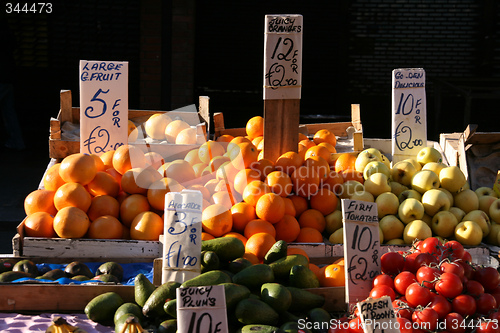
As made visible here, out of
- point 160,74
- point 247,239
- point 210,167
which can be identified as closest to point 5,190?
A: point 160,74

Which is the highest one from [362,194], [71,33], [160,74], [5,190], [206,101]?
[71,33]

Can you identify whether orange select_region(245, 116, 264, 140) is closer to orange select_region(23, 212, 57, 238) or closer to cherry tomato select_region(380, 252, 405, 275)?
orange select_region(23, 212, 57, 238)

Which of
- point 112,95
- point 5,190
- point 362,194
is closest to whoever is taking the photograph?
point 362,194

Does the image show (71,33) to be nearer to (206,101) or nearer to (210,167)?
(206,101)

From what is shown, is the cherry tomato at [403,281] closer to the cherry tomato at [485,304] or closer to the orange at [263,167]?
the cherry tomato at [485,304]

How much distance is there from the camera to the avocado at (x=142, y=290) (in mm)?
2023

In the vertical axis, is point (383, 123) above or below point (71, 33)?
below

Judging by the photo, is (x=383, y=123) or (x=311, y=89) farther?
(x=383, y=123)

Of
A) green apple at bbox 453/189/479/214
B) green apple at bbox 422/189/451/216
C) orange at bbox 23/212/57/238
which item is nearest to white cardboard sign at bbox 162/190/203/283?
orange at bbox 23/212/57/238

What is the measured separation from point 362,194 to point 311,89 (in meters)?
4.52

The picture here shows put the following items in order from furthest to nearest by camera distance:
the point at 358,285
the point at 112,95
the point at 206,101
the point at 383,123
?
the point at 383,123, the point at 206,101, the point at 112,95, the point at 358,285

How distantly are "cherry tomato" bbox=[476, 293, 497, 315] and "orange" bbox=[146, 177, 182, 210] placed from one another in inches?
62.3

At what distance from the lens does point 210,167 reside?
10.1ft

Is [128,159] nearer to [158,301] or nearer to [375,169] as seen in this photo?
[158,301]
